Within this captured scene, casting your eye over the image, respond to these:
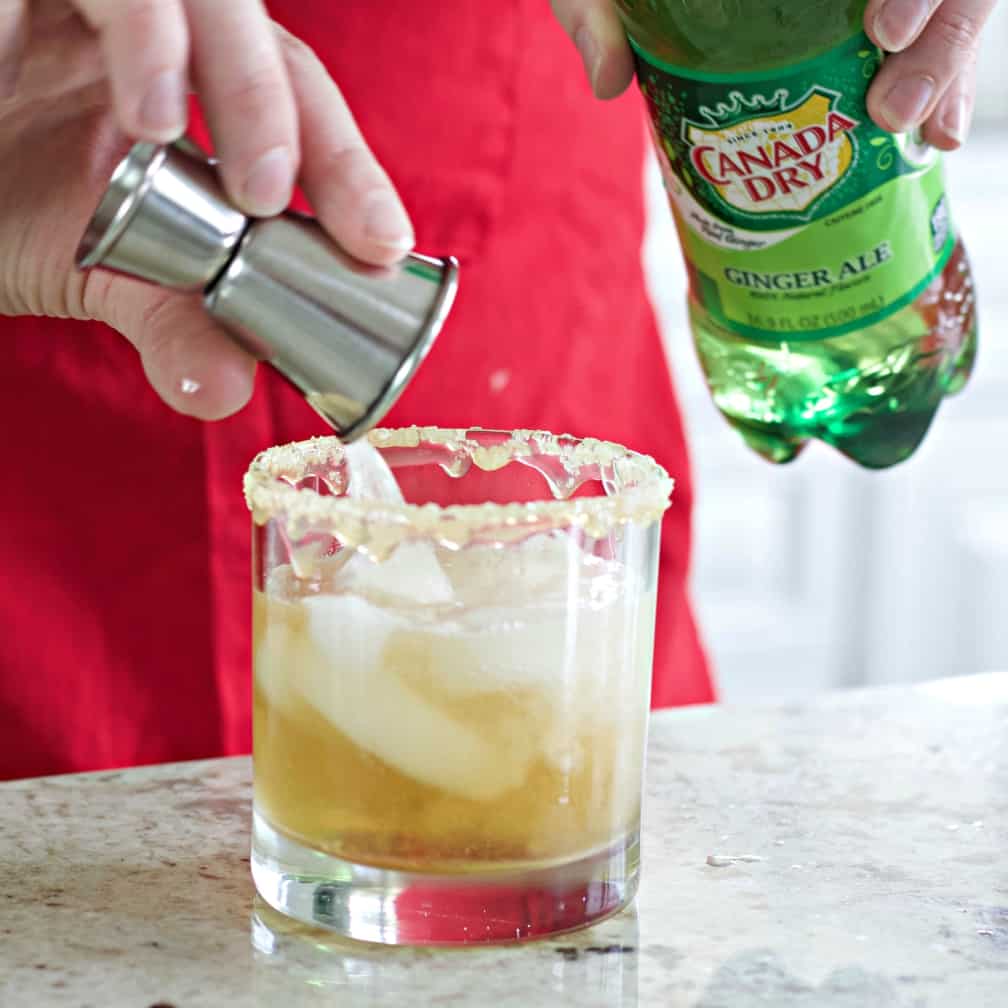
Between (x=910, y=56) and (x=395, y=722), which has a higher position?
(x=910, y=56)

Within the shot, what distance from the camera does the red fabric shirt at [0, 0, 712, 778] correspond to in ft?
3.07

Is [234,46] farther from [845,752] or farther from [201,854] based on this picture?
[845,752]

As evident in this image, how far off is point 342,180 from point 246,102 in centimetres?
4

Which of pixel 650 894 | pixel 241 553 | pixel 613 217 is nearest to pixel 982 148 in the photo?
pixel 613 217

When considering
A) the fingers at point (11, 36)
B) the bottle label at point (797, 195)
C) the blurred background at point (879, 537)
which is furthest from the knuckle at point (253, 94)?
the blurred background at point (879, 537)

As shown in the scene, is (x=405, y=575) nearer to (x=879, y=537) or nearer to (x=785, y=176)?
(x=785, y=176)

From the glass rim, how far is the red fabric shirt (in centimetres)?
33

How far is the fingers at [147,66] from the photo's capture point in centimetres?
49

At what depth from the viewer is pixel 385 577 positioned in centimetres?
53

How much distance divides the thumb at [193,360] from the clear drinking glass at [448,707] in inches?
1.2

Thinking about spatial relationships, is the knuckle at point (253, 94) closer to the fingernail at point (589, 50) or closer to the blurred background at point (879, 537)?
the fingernail at point (589, 50)

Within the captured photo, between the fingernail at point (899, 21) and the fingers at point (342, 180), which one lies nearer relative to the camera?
the fingers at point (342, 180)

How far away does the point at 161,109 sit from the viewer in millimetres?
491

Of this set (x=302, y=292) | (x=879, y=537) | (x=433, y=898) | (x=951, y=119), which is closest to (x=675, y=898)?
(x=433, y=898)
